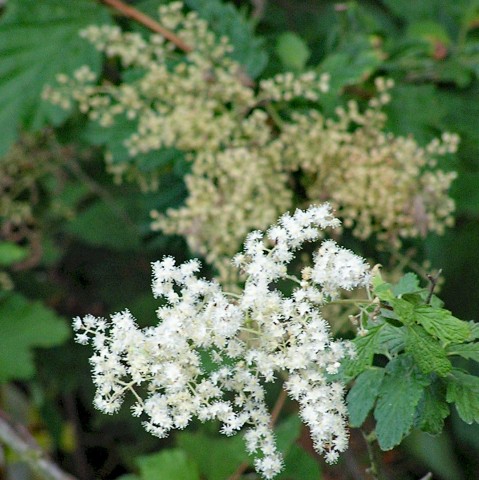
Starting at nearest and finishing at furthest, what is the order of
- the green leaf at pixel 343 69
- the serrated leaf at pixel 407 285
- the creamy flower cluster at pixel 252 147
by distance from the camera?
the serrated leaf at pixel 407 285
the creamy flower cluster at pixel 252 147
the green leaf at pixel 343 69

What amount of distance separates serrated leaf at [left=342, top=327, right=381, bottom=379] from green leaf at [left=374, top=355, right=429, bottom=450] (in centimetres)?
5

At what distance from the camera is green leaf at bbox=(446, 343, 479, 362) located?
77 cm

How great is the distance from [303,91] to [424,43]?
29 centimetres

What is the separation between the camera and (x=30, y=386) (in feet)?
7.41

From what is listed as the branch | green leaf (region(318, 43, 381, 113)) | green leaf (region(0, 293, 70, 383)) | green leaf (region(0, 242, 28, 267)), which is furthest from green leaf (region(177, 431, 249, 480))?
green leaf (region(318, 43, 381, 113))

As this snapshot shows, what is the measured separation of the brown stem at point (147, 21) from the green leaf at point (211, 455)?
752 millimetres

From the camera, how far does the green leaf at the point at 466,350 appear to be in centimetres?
77

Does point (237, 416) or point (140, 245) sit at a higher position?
point (140, 245)

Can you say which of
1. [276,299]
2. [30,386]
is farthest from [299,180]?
[30,386]

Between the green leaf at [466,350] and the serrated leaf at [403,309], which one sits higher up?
Result: the green leaf at [466,350]

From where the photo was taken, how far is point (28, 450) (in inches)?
61.7

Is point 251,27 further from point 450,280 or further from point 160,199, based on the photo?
point 450,280

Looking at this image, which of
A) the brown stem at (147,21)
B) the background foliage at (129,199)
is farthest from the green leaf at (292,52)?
the brown stem at (147,21)

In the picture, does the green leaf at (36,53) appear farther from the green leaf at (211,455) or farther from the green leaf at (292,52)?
the green leaf at (211,455)
